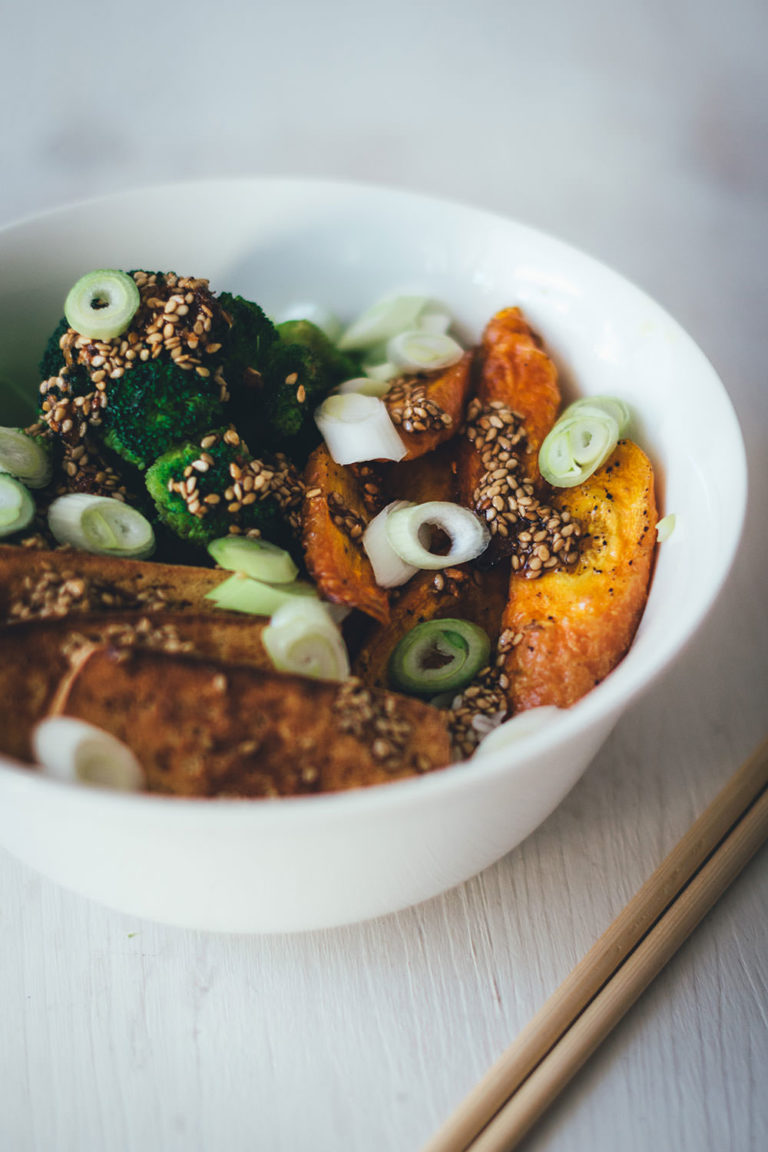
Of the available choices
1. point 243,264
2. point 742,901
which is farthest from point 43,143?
point 742,901

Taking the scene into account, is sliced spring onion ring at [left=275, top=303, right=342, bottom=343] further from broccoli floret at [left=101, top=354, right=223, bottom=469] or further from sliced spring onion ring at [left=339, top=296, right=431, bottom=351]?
broccoli floret at [left=101, top=354, right=223, bottom=469]

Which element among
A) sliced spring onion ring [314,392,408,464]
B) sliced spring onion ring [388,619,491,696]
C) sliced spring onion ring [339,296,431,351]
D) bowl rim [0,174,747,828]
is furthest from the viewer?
sliced spring onion ring [339,296,431,351]

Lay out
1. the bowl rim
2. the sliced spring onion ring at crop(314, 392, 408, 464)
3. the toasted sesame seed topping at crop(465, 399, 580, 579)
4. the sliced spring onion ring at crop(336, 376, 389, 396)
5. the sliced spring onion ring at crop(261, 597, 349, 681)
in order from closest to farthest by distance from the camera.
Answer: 1. the bowl rim
2. the sliced spring onion ring at crop(261, 597, 349, 681)
3. the toasted sesame seed topping at crop(465, 399, 580, 579)
4. the sliced spring onion ring at crop(314, 392, 408, 464)
5. the sliced spring onion ring at crop(336, 376, 389, 396)

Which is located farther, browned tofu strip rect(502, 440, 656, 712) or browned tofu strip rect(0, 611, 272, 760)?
browned tofu strip rect(502, 440, 656, 712)

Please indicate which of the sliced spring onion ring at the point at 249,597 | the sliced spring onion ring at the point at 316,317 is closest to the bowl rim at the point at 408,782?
the sliced spring onion ring at the point at 249,597

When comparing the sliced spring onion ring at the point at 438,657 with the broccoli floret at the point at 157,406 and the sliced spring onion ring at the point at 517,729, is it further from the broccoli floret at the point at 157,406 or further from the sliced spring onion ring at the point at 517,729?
the broccoli floret at the point at 157,406

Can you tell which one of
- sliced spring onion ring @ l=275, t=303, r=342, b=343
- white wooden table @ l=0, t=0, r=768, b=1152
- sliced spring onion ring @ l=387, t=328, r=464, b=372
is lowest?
white wooden table @ l=0, t=0, r=768, b=1152

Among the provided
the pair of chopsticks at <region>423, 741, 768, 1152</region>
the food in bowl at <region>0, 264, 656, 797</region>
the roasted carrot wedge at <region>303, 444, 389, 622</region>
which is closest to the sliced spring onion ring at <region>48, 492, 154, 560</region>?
the food in bowl at <region>0, 264, 656, 797</region>

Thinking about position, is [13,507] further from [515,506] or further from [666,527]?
[666,527]
